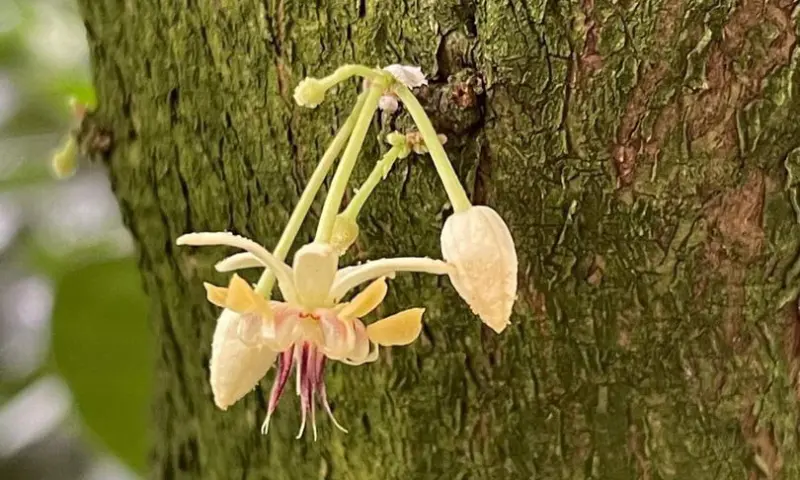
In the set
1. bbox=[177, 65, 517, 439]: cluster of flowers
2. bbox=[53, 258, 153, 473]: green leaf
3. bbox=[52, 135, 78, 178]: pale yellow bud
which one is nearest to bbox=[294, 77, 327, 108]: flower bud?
bbox=[177, 65, 517, 439]: cluster of flowers

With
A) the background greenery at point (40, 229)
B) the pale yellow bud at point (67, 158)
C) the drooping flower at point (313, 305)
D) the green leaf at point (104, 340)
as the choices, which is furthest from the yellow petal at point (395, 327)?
the background greenery at point (40, 229)

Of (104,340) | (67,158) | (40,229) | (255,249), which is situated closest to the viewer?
(255,249)

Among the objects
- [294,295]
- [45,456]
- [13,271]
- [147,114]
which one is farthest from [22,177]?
[294,295]

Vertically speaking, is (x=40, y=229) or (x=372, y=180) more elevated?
(x=372, y=180)

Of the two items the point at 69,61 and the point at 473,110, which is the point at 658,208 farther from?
the point at 69,61

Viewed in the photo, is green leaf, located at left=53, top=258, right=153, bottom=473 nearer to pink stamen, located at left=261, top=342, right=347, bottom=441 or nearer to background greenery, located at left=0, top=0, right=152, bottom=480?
background greenery, located at left=0, top=0, right=152, bottom=480

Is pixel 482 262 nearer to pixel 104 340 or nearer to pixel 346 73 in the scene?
pixel 346 73

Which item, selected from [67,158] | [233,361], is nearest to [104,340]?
[67,158]
